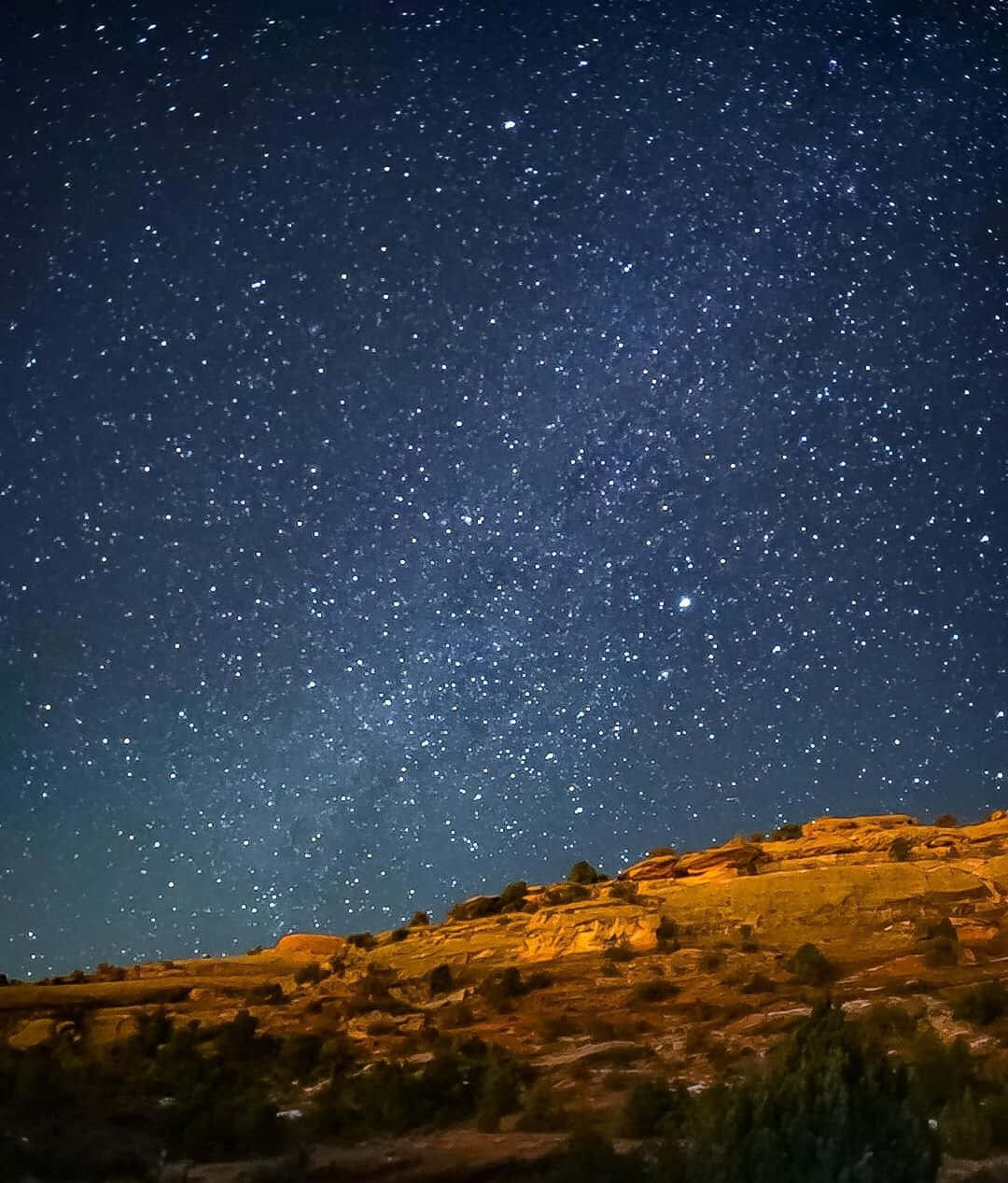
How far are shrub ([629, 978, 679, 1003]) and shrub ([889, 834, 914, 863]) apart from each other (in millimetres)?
14997

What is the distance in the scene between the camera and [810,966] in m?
30.0

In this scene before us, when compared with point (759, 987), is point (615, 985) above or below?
above

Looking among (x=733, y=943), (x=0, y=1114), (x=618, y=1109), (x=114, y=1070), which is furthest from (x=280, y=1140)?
(x=733, y=943)

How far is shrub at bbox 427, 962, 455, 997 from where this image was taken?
36.2 metres

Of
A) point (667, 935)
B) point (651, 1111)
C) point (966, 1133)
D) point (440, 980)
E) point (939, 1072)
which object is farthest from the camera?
point (667, 935)

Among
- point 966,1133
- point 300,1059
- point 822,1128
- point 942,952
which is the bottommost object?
point 966,1133

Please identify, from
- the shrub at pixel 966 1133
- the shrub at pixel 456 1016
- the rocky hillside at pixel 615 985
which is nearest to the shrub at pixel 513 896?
the rocky hillside at pixel 615 985

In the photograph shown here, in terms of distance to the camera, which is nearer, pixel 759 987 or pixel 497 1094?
pixel 497 1094

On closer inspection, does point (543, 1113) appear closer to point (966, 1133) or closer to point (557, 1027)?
point (966, 1133)

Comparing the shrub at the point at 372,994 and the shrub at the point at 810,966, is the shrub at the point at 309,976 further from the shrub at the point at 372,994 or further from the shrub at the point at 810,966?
the shrub at the point at 810,966

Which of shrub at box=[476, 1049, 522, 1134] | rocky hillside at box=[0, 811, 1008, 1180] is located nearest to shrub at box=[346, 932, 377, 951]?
rocky hillside at box=[0, 811, 1008, 1180]

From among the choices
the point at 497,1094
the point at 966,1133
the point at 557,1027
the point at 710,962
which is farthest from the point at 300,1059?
the point at 966,1133

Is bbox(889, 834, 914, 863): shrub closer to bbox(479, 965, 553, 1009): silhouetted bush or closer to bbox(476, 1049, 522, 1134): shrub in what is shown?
bbox(479, 965, 553, 1009): silhouetted bush

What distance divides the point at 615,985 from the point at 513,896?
19540 millimetres
